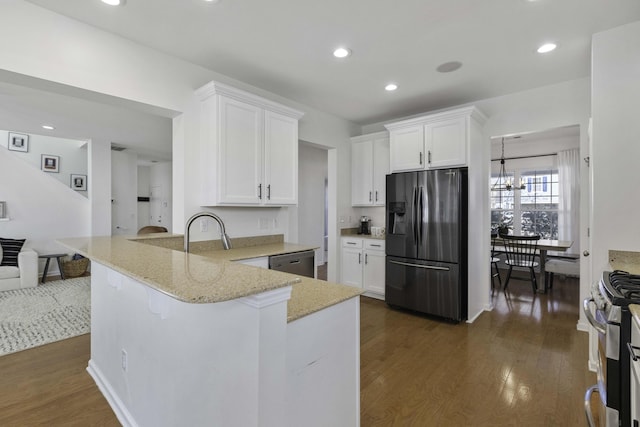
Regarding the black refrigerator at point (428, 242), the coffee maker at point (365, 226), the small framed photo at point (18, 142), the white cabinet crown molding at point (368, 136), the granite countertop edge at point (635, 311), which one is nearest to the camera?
the granite countertop edge at point (635, 311)

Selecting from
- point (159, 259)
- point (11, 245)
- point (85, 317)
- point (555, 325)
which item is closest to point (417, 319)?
point (555, 325)

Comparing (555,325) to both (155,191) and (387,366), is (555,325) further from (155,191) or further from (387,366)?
(155,191)

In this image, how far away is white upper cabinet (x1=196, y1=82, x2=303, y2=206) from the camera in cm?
276

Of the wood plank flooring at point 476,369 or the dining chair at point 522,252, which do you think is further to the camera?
the dining chair at point 522,252

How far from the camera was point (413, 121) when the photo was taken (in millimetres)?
3713

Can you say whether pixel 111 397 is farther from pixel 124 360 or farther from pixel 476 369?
pixel 476 369

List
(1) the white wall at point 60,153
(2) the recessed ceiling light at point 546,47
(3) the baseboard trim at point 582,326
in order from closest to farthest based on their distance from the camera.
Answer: (2) the recessed ceiling light at point 546,47 < (3) the baseboard trim at point 582,326 < (1) the white wall at point 60,153

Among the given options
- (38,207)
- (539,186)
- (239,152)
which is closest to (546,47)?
(239,152)

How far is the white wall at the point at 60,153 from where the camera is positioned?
5871 mm

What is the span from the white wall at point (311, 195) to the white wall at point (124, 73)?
2.18 meters

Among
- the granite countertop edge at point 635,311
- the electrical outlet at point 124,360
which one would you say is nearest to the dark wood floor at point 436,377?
the electrical outlet at point 124,360

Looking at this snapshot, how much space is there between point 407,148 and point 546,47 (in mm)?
1595

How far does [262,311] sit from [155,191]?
28.6 ft

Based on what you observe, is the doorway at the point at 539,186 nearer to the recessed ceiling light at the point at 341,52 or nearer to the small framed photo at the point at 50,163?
the recessed ceiling light at the point at 341,52
